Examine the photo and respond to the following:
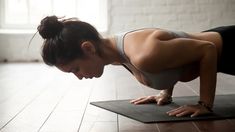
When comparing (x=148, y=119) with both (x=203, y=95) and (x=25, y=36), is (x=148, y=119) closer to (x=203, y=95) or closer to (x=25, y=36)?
(x=203, y=95)

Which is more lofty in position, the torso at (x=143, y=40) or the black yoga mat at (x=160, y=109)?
the torso at (x=143, y=40)

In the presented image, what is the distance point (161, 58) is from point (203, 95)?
0.73ft

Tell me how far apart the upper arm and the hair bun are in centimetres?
30

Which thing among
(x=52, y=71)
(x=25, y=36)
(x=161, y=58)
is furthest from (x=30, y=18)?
(x=161, y=58)

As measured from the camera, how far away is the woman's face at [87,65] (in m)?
1.34

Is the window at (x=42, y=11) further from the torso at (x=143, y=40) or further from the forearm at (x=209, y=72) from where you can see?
the forearm at (x=209, y=72)

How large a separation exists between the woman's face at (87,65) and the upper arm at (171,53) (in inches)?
6.1

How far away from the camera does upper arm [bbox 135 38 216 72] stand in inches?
51.4

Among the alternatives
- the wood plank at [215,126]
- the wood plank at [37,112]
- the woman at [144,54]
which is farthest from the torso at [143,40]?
the wood plank at [37,112]

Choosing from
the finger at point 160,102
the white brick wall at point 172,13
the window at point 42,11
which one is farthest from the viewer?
the window at point 42,11

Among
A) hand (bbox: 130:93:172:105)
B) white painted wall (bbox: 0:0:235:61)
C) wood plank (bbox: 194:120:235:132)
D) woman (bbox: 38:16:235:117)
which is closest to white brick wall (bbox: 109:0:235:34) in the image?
white painted wall (bbox: 0:0:235:61)

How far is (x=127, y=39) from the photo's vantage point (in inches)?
55.7

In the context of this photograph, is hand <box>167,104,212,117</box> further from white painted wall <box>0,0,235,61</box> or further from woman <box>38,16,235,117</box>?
white painted wall <box>0,0,235,61</box>

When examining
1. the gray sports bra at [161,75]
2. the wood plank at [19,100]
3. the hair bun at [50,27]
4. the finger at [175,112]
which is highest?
the hair bun at [50,27]
